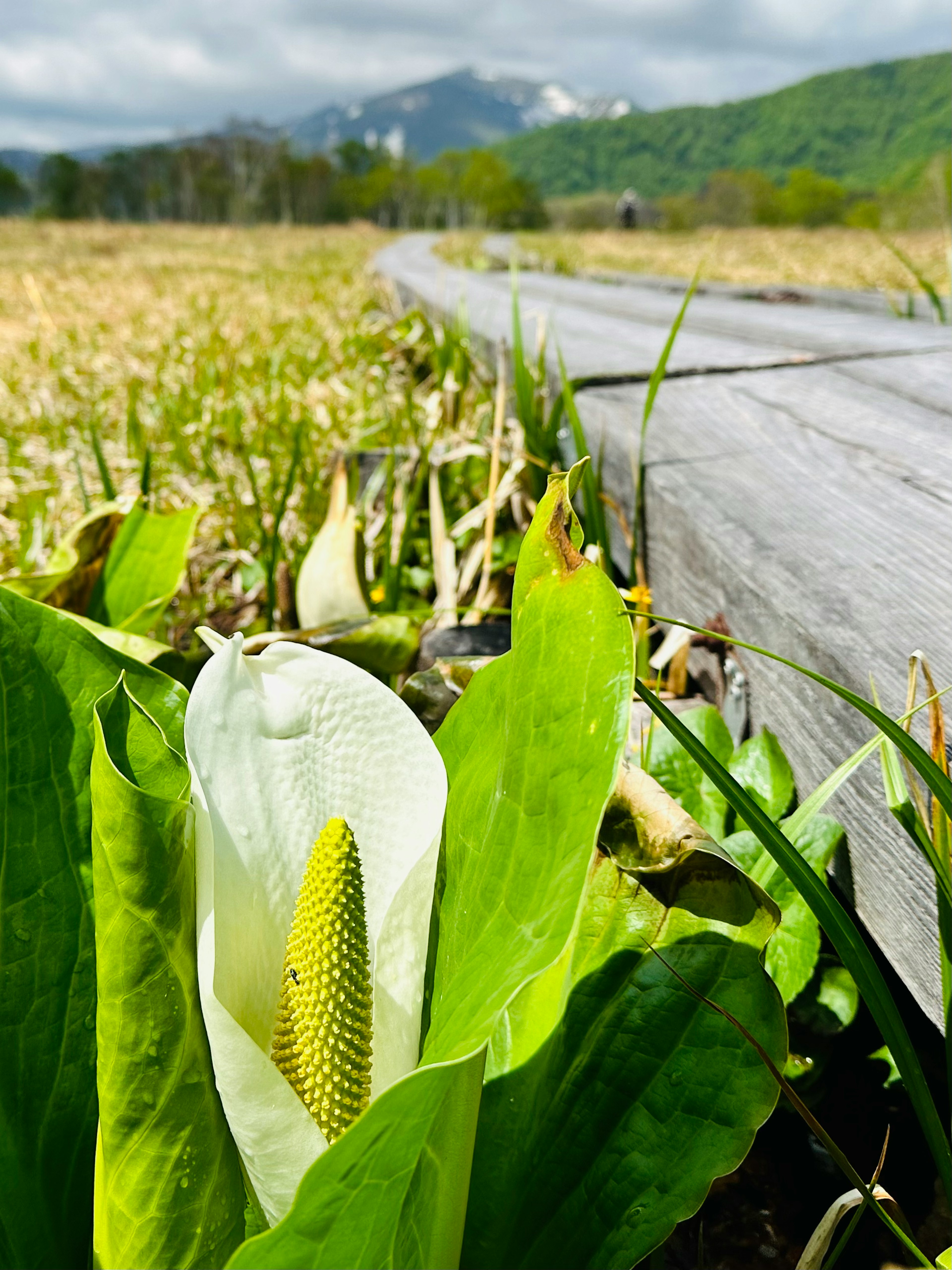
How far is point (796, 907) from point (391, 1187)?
45cm

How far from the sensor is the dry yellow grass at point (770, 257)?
6.17m

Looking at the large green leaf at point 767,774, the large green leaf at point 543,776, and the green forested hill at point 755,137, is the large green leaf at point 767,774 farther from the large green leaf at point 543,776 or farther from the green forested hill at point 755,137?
the green forested hill at point 755,137

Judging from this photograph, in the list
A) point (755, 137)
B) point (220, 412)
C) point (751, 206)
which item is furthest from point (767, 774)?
point (755, 137)

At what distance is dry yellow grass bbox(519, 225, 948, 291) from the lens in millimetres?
6172

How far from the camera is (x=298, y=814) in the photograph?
54 cm

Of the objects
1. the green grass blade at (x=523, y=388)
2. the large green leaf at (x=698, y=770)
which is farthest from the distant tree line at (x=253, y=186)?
the large green leaf at (x=698, y=770)

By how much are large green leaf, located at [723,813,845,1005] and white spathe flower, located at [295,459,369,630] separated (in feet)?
1.94

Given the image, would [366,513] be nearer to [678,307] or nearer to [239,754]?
[239,754]

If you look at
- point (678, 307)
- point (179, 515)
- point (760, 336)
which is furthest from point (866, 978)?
point (678, 307)

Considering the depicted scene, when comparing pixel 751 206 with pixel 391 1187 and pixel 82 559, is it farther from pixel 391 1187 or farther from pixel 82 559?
pixel 391 1187

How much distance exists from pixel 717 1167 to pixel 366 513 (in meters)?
1.20

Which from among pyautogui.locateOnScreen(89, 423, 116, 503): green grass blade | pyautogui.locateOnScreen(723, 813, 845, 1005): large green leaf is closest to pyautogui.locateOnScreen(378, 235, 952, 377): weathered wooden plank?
pyautogui.locateOnScreen(89, 423, 116, 503): green grass blade

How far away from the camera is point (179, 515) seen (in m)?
1.06

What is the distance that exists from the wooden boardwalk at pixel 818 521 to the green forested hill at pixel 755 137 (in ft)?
400
